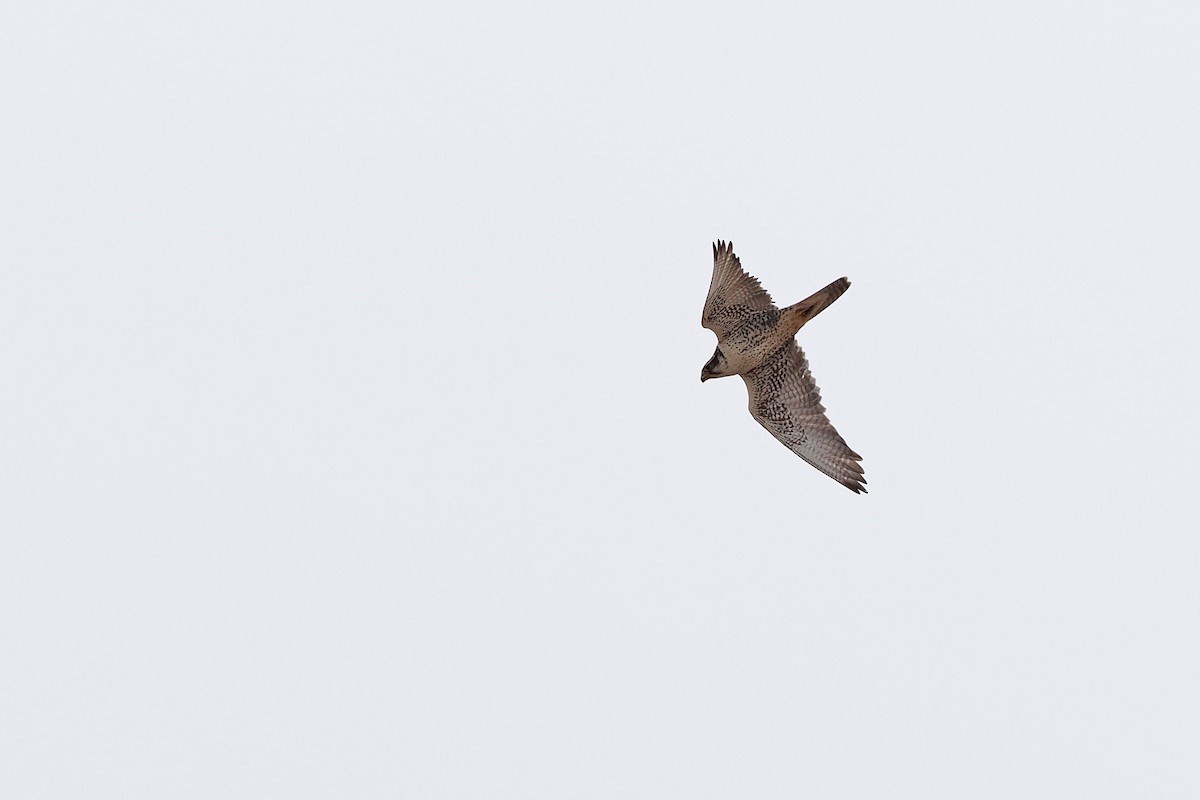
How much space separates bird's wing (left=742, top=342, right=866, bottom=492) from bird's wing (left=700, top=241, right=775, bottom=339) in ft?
2.37

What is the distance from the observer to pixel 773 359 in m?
15.4

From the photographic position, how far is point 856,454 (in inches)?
567

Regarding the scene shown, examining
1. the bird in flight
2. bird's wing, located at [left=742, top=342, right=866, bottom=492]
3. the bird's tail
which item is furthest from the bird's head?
the bird's tail

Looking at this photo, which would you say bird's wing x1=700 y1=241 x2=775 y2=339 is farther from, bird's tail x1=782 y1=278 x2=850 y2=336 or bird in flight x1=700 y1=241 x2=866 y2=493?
bird's tail x1=782 y1=278 x2=850 y2=336

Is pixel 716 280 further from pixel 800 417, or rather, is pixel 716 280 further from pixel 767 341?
pixel 800 417

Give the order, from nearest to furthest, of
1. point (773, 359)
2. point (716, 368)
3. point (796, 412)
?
point (796, 412) < point (773, 359) < point (716, 368)

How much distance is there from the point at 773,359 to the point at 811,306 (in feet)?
3.38

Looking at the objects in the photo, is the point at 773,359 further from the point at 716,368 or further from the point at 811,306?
the point at 811,306

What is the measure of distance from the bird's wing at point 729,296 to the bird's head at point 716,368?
0.30 metres

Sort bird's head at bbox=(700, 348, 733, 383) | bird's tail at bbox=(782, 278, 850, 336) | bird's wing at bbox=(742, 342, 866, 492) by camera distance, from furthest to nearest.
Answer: bird's head at bbox=(700, 348, 733, 383) → bird's wing at bbox=(742, 342, 866, 492) → bird's tail at bbox=(782, 278, 850, 336)

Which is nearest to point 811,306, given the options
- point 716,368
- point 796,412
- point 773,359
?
point 773,359

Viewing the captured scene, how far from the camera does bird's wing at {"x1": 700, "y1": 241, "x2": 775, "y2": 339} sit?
51.3 feet

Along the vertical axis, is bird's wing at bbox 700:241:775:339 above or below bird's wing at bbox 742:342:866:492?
above

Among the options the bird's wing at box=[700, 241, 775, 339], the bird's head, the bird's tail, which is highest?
the bird's wing at box=[700, 241, 775, 339]
